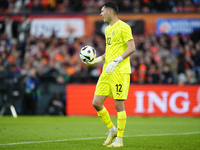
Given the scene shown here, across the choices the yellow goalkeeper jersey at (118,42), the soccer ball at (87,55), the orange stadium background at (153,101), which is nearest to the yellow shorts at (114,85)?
the yellow goalkeeper jersey at (118,42)

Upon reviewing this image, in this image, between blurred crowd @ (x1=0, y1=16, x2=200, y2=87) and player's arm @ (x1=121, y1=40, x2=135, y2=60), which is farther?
blurred crowd @ (x1=0, y1=16, x2=200, y2=87)

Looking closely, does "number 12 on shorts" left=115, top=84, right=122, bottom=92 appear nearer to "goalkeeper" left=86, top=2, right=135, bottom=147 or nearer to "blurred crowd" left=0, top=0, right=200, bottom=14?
"goalkeeper" left=86, top=2, right=135, bottom=147

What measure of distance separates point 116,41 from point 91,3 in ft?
47.5

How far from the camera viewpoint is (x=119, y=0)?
1989 cm

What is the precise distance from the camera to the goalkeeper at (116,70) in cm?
605

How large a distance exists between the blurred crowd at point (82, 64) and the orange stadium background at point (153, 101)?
51cm

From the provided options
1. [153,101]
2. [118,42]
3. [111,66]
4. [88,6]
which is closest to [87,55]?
[118,42]

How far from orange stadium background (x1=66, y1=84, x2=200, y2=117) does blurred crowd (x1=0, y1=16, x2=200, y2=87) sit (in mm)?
508

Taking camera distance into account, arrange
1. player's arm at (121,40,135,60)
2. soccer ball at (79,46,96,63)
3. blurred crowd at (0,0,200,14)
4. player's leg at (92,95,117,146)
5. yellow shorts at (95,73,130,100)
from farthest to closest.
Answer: blurred crowd at (0,0,200,14) < soccer ball at (79,46,96,63) < player's leg at (92,95,117,146) < yellow shorts at (95,73,130,100) < player's arm at (121,40,135,60)

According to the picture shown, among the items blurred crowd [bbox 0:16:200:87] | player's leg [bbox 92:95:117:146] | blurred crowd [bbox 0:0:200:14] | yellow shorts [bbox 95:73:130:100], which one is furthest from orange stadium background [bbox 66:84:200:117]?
yellow shorts [bbox 95:73:130:100]

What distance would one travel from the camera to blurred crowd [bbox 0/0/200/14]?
65.2 feet

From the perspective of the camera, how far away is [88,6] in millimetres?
20344

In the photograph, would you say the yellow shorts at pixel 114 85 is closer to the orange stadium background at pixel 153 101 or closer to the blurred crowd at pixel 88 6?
the orange stadium background at pixel 153 101

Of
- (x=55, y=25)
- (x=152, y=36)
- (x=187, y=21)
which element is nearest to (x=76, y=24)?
(x=55, y=25)
